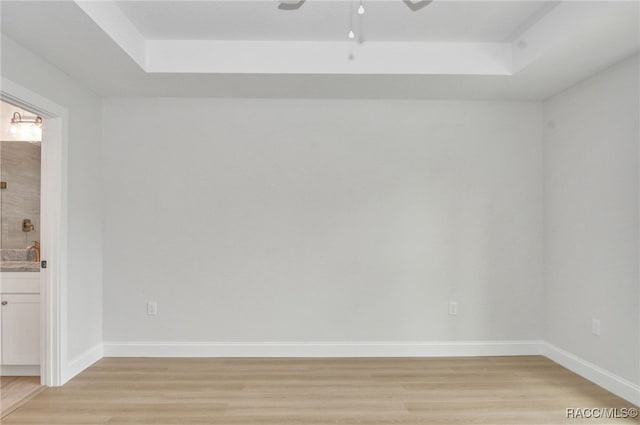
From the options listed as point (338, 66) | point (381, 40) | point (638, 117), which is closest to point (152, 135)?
point (338, 66)

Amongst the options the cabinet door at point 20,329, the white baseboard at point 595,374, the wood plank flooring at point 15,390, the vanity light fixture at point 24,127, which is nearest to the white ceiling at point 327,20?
the vanity light fixture at point 24,127

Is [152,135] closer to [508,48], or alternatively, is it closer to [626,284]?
[508,48]

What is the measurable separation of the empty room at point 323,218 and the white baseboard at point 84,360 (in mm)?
22

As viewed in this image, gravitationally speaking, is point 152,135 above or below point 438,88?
below

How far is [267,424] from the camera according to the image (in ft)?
8.18

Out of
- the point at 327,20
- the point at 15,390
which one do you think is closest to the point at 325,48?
the point at 327,20

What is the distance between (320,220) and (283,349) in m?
1.27

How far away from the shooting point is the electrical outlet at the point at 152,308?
371 cm

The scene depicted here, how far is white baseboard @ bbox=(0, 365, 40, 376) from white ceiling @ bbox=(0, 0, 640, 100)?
2.42 metres

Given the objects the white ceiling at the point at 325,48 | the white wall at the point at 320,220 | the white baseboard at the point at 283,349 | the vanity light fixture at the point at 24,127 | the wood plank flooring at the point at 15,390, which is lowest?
the wood plank flooring at the point at 15,390

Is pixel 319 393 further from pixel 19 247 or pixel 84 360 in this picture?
pixel 19 247

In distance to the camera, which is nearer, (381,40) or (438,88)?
(381,40)

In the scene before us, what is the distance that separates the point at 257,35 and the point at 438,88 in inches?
63.4

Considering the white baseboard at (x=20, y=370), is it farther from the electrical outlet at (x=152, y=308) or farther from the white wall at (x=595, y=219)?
the white wall at (x=595, y=219)
